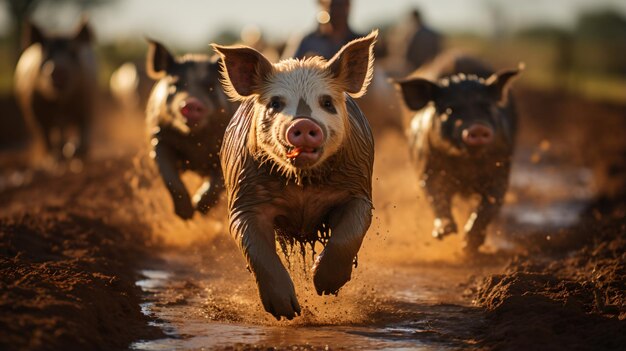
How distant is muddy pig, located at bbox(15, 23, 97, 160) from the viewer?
15.0 metres

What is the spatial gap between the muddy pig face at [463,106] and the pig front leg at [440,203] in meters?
0.33

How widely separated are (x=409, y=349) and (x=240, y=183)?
1.38 meters

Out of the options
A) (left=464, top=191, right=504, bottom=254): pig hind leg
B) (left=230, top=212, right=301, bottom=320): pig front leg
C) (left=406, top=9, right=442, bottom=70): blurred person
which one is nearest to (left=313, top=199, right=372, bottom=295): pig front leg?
(left=230, top=212, right=301, bottom=320): pig front leg

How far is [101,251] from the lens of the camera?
26.7ft

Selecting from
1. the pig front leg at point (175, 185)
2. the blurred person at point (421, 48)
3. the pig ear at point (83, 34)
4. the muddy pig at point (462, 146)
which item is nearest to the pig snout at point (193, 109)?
the pig front leg at point (175, 185)

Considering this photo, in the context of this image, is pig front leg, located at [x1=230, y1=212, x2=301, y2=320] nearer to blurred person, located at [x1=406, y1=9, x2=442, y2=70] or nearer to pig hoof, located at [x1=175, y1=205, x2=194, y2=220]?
pig hoof, located at [x1=175, y1=205, x2=194, y2=220]

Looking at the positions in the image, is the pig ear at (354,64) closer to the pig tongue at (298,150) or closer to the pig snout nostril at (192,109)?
the pig tongue at (298,150)

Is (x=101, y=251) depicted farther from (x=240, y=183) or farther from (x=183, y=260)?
(x=240, y=183)

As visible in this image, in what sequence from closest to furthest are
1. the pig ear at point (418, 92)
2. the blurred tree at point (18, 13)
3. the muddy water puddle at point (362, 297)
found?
the muddy water puddle at point (362, 297) → the pig ear at point (418, 92) → the blurred tree at point (18, 13)

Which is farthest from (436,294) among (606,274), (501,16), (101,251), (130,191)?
(501,16)

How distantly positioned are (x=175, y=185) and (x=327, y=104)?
2.54m

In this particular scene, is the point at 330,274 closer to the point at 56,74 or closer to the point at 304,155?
the point at 304,155

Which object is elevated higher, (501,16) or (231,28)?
(501,16)

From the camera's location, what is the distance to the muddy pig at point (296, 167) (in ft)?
19.4
